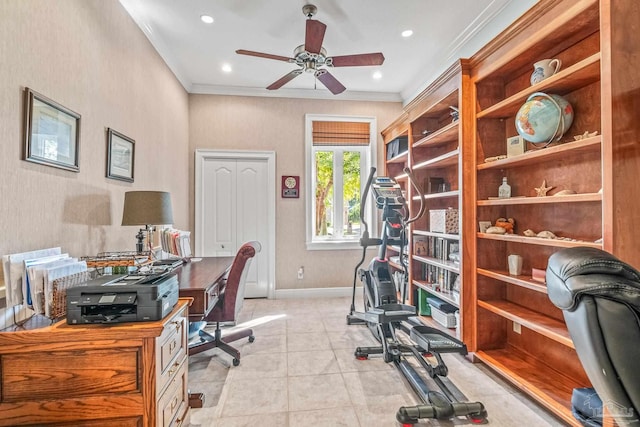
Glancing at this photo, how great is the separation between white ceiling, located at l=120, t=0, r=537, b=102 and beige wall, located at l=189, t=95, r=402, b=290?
0.38 m

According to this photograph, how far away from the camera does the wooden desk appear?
6.26 ft

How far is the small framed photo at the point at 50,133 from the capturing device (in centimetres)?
152

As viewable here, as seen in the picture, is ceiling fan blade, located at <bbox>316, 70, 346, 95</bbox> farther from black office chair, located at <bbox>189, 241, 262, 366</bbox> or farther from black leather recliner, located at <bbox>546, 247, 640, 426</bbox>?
black leather recliner, located at <bbox>546, 247, 640, 426</bbox>

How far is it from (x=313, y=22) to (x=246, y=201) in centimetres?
269

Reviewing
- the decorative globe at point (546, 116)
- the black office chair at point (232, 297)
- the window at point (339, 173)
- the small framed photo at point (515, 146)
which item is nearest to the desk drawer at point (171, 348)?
the black office chair at point (232, 297)

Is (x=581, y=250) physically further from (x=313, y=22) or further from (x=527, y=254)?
(x=313, y=22)

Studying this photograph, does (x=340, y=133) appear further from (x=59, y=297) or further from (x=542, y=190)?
(x=59, y=297)

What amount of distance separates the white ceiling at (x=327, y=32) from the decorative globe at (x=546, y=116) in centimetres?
100

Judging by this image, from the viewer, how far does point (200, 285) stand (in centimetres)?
199

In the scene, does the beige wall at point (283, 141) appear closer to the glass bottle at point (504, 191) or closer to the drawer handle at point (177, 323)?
the glass bottle at point (504, 191)

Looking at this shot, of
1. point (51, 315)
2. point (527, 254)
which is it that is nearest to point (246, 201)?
point (51, 315)

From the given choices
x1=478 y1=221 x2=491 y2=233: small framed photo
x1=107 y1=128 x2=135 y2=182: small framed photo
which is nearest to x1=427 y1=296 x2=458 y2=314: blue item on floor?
x1=478 y1=221 x2=491 y2=233: small framed photo

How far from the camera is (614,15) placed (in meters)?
1.45

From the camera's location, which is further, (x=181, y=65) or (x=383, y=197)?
(x=181, y=65)
